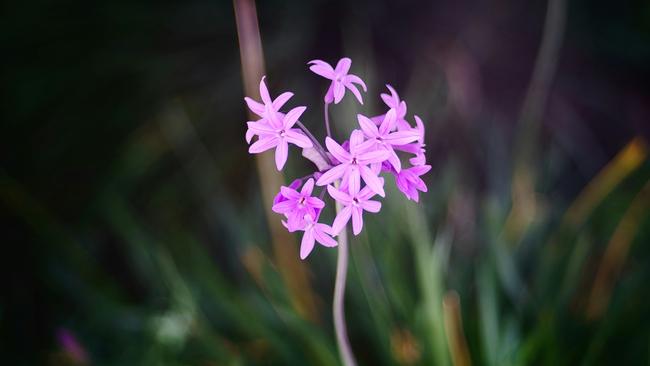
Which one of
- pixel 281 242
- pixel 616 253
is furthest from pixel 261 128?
pixel 616 253

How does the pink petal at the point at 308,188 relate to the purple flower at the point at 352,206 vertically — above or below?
above

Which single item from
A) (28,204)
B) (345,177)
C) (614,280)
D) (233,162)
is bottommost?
(614,280)

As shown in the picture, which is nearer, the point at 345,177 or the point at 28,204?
the point at 345,177

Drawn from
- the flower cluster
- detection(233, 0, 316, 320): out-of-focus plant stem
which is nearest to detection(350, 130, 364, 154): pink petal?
the flower cluster

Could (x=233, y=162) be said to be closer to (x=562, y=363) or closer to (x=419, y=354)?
(x=419, y=354)

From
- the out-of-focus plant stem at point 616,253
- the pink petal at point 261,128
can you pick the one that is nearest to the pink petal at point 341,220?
the pink petal at point 261,128

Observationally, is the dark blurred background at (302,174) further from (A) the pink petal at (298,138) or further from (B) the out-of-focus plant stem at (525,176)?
(A) the pink petal at (298,138)

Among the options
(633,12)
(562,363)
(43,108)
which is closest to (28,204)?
(43,108)

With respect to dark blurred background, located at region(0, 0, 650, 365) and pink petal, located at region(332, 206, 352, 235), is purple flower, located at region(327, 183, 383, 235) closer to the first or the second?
pink petal, located at region(332, 206, 352, 235)
